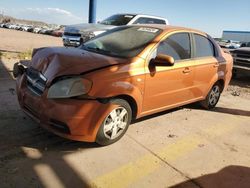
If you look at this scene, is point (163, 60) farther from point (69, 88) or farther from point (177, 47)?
point (69, 88)

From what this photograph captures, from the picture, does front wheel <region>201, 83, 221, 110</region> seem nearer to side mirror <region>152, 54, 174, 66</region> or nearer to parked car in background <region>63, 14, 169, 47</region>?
side mirror <region>152, 54, 174, 66</region>

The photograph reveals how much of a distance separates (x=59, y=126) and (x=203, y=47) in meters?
3.53

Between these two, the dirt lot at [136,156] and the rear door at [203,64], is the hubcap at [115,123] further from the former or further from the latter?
the rear door at [203,64]

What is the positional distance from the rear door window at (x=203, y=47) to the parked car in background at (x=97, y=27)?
4.76 metres

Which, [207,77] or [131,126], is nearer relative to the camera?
[131,126]

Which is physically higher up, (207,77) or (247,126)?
(207,77)

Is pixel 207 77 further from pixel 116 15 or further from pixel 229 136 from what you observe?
pixel 116 15

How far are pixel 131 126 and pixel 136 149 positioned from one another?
87cm

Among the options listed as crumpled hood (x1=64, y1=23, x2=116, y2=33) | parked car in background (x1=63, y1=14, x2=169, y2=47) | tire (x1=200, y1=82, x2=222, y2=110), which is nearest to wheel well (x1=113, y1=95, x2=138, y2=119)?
tire (x1=200, y1=82, x2=222, y2=110)

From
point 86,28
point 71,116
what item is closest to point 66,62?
point 71,116

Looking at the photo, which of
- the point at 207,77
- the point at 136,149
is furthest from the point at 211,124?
the point at 136,149

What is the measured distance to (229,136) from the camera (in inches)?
210

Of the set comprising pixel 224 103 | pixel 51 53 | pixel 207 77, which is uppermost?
pixel 51 53

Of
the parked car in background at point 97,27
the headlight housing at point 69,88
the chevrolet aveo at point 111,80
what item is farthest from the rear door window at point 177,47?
the parked car in background at point 97,27
